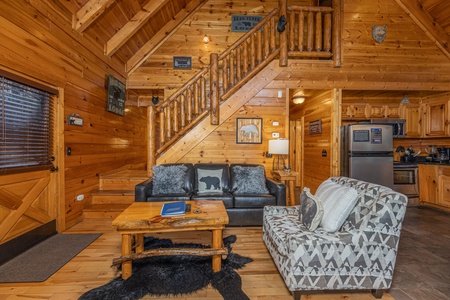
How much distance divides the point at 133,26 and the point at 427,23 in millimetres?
5758

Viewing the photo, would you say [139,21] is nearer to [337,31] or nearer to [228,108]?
[228,108]

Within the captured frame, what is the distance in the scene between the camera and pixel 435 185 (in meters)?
4.21

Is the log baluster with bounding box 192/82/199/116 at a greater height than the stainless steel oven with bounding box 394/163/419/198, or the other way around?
the log baluster with bounding box 192/82/199/116

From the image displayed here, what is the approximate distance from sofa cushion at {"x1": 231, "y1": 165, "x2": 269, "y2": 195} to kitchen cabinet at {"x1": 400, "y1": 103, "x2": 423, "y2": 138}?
12.4ft

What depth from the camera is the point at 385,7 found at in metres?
4.29

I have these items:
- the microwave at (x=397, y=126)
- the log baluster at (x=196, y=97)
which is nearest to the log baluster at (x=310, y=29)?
the microwave at (x=397, y=126)

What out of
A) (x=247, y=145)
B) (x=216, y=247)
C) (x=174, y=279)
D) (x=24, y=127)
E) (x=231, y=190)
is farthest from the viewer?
(x=247, y=145)

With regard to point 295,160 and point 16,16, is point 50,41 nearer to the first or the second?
Answer: point 16,16

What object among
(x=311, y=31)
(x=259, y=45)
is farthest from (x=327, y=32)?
(x=259, y=45)

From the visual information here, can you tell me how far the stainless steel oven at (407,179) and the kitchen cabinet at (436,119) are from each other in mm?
947

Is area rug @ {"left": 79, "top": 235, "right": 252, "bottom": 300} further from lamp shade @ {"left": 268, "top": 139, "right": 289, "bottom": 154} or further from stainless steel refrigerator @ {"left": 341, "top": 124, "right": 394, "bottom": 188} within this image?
stainless steel refrigerator @ {"left": 341, "top": 124, "right": 394, "bottom": 188}

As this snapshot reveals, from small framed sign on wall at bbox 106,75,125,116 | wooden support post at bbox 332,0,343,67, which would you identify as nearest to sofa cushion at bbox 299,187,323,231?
wooden support post at bbox 332,0,343,67

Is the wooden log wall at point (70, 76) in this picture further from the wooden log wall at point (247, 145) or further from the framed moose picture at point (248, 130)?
the framed moose picture at point (248, 130)

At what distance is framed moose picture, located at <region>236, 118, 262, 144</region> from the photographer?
4.36 m
